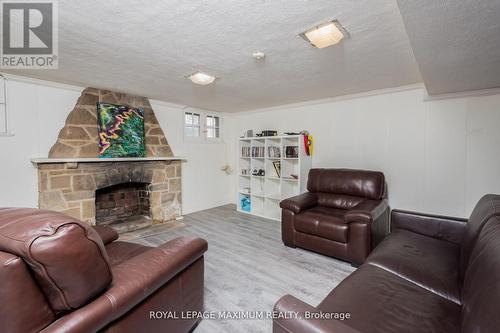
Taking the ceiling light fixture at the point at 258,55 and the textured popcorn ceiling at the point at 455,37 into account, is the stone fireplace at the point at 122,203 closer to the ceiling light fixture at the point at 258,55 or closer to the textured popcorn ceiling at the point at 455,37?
the ceiling light fixture at the point at 258,55

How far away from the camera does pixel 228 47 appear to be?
2.04 meters

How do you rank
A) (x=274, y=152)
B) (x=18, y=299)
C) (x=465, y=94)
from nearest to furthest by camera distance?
(x=18, y=299)
(x=465, y=94)
(x=274, y=152)

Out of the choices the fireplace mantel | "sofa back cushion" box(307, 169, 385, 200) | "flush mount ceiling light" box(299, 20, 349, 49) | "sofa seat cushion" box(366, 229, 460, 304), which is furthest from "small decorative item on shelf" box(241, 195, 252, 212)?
"flush mount ceiling light" box(299, 20, 349, 49)

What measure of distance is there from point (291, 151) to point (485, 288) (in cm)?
334

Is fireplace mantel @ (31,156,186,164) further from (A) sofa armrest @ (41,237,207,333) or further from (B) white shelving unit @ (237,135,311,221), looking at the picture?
(A) sofa armrest @ (41,237,207,333)

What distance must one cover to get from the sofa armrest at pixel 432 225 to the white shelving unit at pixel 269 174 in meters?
1.75

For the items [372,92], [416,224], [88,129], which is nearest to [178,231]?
[88,129]

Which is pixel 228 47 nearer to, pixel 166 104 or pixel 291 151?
pixel 291 151

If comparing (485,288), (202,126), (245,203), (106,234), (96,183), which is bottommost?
(245,203)

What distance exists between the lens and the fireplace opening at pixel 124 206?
367 cm

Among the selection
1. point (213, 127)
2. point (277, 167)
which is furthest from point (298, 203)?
point (213, 127)

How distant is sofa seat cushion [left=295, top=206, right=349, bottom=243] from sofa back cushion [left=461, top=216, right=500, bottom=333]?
1333 mm

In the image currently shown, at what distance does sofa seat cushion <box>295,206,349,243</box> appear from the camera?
2.52 meters

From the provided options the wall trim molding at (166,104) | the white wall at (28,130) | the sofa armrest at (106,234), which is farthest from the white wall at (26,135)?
the sofa armrest at (106,234)
